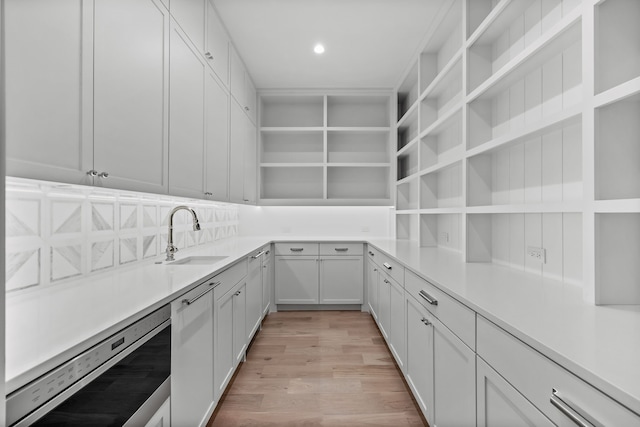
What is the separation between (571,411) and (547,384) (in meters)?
0.09

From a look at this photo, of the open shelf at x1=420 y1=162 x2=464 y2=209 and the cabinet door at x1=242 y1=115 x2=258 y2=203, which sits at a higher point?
the cabinet door at x1=242 y1=115 x2=258 y2=203

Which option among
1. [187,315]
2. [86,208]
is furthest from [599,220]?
[86,208]

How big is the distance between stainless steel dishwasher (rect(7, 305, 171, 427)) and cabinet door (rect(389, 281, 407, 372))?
4.73 feet

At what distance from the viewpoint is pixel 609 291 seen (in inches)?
42.1

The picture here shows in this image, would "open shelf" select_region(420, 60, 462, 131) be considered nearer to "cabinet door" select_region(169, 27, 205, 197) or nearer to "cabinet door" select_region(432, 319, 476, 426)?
"cabinet door" select_region(432, 319, 476, 426)

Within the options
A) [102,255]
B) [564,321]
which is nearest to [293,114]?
[102,255]

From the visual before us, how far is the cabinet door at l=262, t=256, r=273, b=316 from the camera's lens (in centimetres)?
322

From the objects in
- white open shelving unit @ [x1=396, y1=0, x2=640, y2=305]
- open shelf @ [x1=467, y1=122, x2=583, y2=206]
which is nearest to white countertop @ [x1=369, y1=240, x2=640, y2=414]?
white open shelving unit @ [x1=396, y1=0, x2=640, y2=305]

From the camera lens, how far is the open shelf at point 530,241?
141 centimetres

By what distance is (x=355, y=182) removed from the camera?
→ 431 centimetres

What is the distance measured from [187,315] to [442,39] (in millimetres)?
2922

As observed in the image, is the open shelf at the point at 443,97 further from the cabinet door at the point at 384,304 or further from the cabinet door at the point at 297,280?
the cabinet door at the point at 297,280

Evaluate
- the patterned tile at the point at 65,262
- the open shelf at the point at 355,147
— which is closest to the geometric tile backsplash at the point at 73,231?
the patterned tile at the point at 65,262

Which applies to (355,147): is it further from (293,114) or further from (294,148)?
(293,114)
